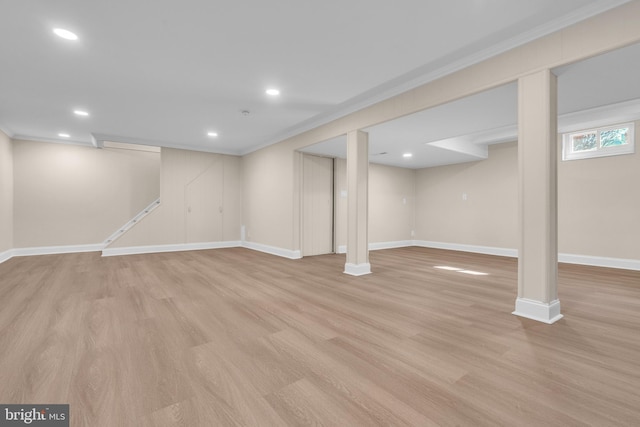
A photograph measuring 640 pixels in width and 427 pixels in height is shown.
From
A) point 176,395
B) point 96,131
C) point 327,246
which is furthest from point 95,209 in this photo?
point 176,395

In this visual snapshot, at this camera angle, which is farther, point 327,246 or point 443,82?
point 327,246

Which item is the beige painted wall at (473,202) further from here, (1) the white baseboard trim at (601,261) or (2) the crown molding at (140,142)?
(2) the crown molding at (140,142)

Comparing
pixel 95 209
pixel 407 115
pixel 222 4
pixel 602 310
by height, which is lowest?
pixel 602 310

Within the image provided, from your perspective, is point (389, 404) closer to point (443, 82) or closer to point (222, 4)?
point (222, 4)

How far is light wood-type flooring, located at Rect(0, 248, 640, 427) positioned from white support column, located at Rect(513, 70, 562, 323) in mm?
277

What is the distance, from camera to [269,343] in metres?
2.15

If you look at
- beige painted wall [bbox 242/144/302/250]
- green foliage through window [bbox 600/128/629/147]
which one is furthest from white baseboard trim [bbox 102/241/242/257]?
green foliage through window [bbox 600/128/629/147]

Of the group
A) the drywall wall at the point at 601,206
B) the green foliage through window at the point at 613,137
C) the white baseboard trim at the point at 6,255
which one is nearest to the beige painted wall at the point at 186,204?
the white baseboard trim at the point at 6,255

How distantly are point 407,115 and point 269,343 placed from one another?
327 centimetres

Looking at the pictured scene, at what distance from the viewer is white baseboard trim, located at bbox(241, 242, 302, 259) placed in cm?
606

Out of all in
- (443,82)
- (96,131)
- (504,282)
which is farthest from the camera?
(96,131)

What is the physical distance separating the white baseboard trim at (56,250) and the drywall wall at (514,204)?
A: 896 cm

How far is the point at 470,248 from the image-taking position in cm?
742

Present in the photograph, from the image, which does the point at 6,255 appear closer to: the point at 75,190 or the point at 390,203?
the point at 75,190
